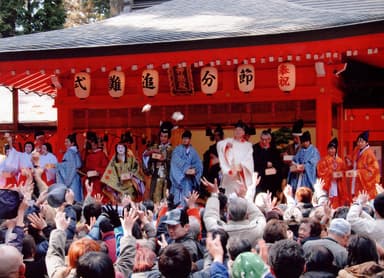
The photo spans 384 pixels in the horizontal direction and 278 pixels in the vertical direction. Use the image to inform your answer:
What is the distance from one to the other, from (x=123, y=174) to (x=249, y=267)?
801cm

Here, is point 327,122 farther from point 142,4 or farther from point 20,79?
point 142,4

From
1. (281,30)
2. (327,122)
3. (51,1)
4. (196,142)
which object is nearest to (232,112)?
(196,142)

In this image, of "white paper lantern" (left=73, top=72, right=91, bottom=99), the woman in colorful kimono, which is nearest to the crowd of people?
the woman in colorful kimono

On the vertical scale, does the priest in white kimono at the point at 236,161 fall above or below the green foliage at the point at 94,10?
below

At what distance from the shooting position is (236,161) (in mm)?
10992

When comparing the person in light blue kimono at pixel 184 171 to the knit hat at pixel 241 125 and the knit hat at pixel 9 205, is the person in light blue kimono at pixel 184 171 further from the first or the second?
the knit hat at pixel 9 205

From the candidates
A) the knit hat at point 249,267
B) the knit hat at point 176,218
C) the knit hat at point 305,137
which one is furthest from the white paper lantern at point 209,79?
the knit hat at point 249,267

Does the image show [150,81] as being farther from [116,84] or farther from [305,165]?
[305,165]

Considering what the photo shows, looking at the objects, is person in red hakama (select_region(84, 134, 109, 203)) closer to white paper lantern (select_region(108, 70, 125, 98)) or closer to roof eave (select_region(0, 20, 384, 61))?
white paper lantern (select_region(108, 70, 125, 98))

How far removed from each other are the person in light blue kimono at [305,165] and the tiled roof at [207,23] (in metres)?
2.07

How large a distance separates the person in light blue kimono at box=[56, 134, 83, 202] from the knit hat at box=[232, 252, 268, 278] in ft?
27.3

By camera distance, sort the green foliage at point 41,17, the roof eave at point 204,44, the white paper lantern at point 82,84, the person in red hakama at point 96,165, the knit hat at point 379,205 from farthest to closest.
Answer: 1. the green foliage at point 41,17
2. the white paper lantern at point 82,84
3. the person in red hakama at point 96,165
4. the roof eave at point 204,44
5. the knit hat at point 379,205

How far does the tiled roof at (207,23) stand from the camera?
1002 centimetres

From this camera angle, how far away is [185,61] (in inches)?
419
